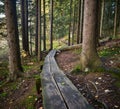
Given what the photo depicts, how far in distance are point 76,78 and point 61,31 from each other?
27.8 m

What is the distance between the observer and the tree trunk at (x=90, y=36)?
771 cm

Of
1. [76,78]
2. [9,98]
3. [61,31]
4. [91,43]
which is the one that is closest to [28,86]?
[9,98]

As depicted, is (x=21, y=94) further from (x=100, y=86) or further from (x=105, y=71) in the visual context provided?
(x=105, y=71)

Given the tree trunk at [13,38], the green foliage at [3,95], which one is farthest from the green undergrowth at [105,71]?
the tree trunk at [13,38]

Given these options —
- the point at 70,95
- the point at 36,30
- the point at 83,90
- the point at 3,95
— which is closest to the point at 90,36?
the point at 83,90

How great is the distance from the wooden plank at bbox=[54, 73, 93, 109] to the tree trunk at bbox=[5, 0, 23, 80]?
12.6 feet

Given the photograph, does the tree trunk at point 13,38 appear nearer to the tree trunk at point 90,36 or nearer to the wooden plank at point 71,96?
the tree trunk at point 90,36

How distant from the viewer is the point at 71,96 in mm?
5148

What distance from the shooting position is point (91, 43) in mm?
7965

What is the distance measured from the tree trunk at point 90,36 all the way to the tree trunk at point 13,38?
366cm

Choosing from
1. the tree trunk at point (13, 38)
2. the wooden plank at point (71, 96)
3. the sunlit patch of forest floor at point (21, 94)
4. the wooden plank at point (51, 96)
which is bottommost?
the sunlit patch of forest floor at point (21, 94)

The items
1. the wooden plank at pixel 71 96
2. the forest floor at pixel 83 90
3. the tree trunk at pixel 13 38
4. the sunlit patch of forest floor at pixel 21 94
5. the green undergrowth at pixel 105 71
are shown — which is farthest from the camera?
the tree trunk at pixel 13 38

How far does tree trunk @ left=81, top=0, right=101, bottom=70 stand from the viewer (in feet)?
25.3

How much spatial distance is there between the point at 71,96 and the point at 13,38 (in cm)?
552
